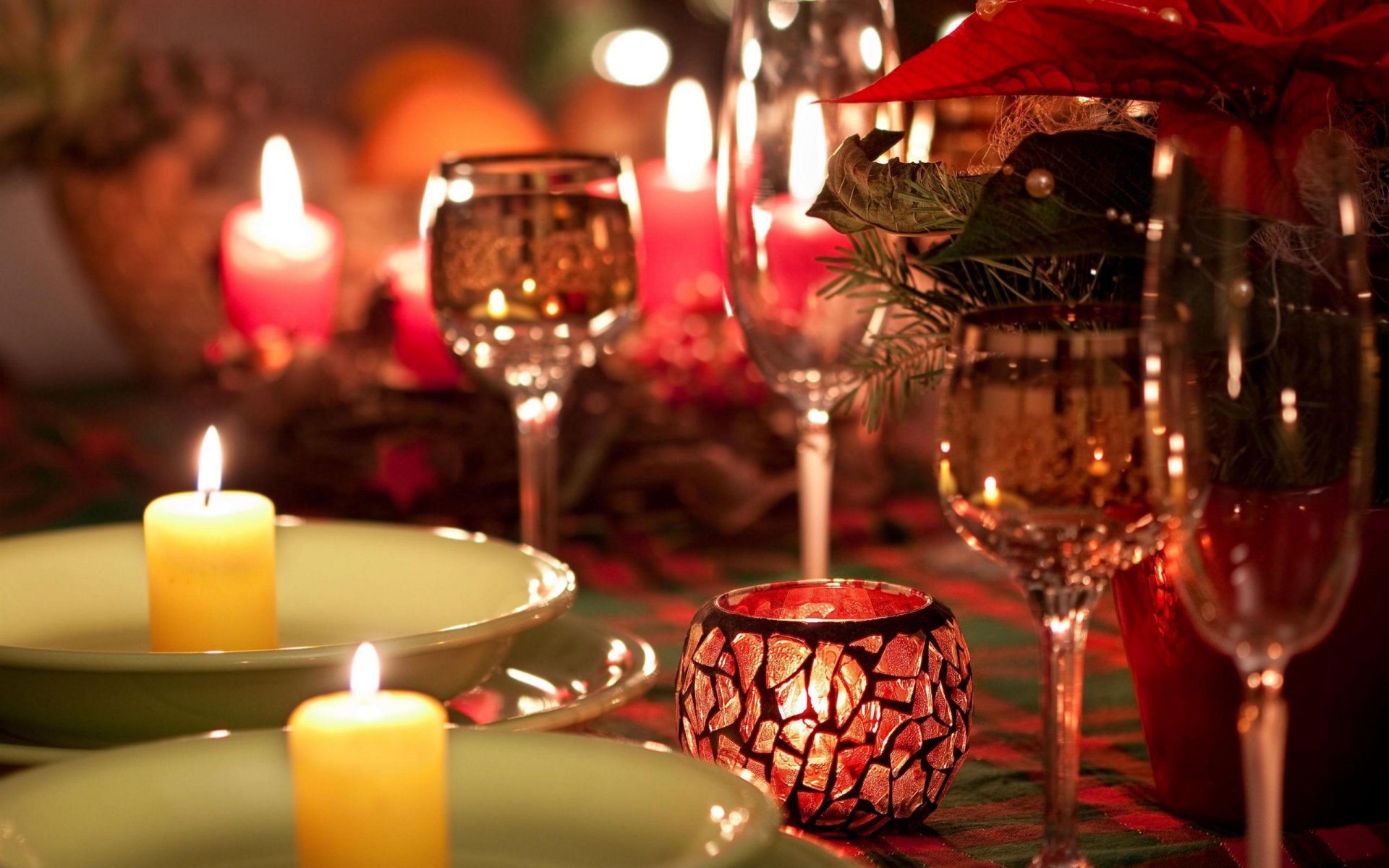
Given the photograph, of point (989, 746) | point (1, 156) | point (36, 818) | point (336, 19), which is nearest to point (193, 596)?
point (36, 818)

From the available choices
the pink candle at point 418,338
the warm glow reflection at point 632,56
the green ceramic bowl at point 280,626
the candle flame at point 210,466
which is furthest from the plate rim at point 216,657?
the warm glow reflection at point 632,56

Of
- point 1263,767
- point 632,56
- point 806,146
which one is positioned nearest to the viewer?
point 1263,767

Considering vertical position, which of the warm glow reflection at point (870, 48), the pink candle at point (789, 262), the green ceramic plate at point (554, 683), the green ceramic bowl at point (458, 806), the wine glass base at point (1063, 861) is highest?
the warm glow reflection at point (870, 48)

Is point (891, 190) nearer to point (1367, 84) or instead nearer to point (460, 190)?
point (1367, 84)

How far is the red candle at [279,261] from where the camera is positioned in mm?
1129

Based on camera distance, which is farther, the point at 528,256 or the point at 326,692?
the point at 528,256

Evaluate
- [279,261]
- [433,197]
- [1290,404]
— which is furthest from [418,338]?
[1290,404]

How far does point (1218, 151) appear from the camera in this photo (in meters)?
0.42

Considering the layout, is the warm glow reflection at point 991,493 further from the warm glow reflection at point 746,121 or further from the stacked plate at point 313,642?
the warm glow reflection at point 746,121

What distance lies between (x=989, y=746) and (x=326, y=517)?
489 millimetres

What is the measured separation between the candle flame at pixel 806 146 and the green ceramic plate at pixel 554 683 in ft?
0.74

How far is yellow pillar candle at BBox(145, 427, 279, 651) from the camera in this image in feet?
1.85

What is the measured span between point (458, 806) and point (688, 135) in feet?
3.12

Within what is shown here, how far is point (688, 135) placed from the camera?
132 cm
